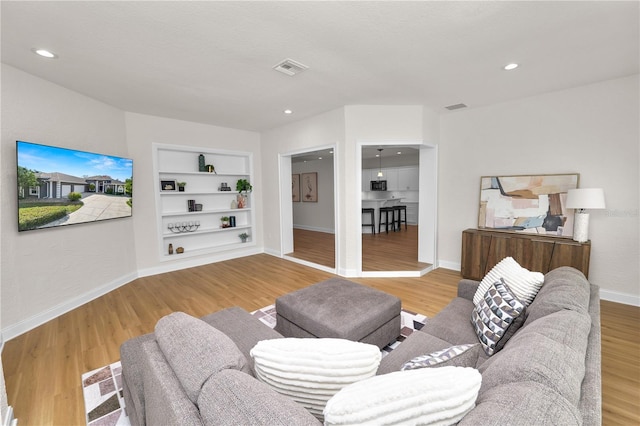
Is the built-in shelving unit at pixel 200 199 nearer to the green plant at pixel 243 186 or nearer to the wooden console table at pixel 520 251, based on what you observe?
the green plant at pixel 243 186

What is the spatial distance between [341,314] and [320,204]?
6.87 m

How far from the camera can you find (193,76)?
3006 mm

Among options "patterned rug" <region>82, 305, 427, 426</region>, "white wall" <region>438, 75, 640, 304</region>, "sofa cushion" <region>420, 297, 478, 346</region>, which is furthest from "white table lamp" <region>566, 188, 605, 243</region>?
"patterned rug" <region>82, 305, 427, 426</region>

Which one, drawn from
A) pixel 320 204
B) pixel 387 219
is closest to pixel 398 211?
pixel 387 219

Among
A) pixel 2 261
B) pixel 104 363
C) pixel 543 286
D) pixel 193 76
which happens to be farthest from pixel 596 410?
pixel 2 261

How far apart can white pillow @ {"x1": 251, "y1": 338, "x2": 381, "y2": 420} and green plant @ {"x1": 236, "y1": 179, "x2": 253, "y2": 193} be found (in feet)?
16.1

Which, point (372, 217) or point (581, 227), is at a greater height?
point (581, 227)

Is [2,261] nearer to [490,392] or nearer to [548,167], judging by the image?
[490,392]

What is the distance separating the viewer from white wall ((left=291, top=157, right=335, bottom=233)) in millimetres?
8555

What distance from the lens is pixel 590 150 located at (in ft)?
11.2

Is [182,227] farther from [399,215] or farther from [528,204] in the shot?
[399,215]

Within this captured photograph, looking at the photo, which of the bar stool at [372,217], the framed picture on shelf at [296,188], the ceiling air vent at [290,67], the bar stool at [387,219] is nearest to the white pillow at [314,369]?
the ceiling air vent at [290,67]

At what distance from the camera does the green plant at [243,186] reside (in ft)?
18.4

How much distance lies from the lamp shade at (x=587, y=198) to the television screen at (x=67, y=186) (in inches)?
236
